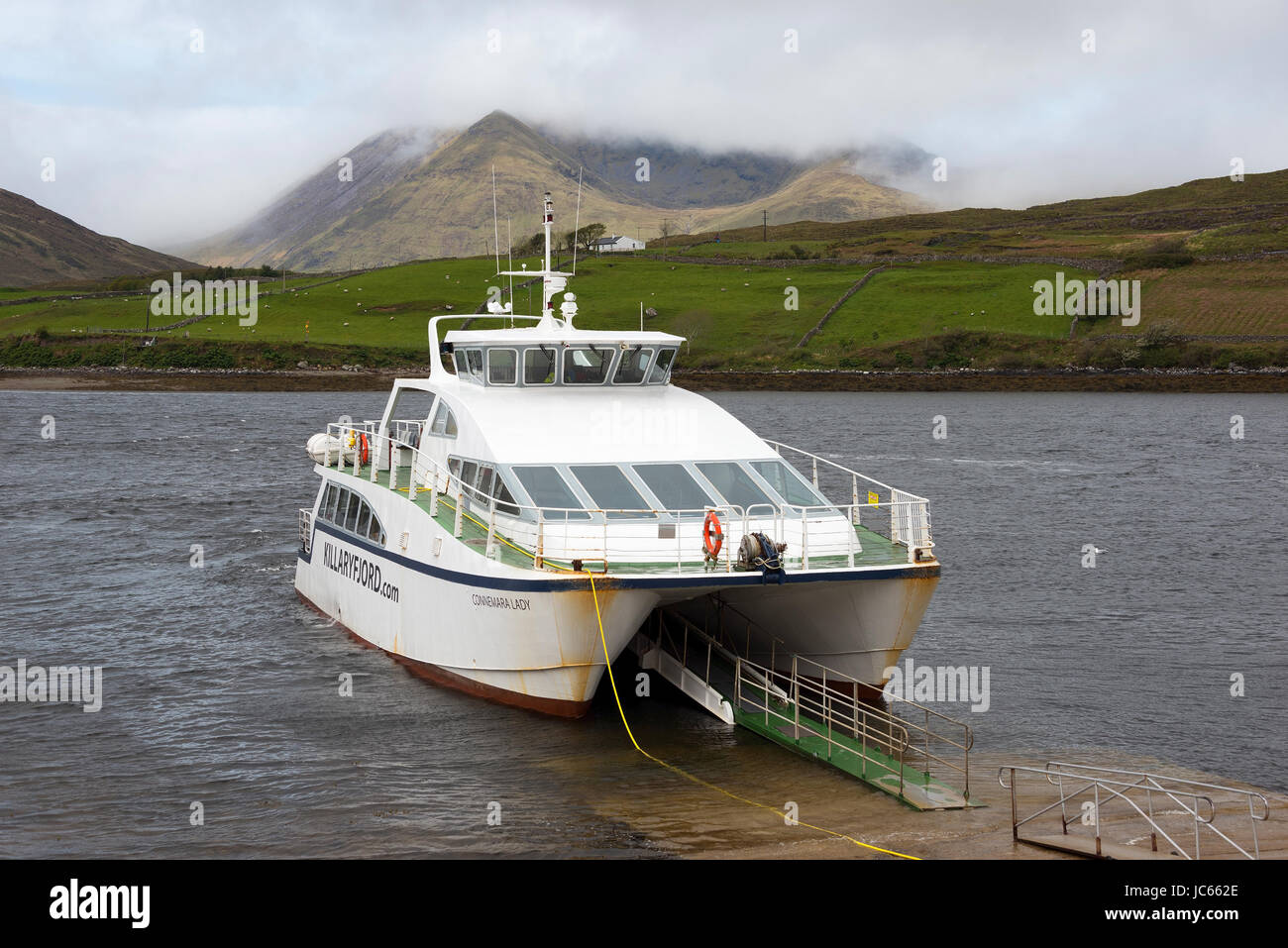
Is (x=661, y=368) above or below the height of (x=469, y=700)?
above

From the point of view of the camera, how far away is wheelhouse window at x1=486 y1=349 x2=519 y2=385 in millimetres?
19359

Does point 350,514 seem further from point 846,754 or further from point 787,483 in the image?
point 846,754

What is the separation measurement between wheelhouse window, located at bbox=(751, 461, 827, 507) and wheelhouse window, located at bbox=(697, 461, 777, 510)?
0.85 ft

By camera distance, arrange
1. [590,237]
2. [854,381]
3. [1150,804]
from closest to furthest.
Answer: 1. [1150,804]
2. [854,381]
3. [590,237]

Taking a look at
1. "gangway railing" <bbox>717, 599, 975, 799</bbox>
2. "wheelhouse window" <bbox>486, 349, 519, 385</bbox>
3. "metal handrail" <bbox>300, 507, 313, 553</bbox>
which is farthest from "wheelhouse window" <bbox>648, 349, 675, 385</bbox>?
"metal handrail" <bbox>300, 507, 313, 553</bbox>

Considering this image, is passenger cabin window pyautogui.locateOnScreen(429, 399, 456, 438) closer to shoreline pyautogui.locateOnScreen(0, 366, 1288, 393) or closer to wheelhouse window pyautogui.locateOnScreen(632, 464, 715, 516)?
wheelhouse window pyautogui.locateOnScreen(632, 464, 715, 516)

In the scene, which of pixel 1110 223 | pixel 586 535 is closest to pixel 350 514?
pixel 586 535

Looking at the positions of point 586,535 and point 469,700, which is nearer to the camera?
point 586,535

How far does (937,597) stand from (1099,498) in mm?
18409

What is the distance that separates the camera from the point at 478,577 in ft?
51.4

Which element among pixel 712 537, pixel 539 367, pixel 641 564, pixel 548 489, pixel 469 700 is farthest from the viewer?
pixel 539 367

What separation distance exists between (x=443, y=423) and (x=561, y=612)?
5.95 m

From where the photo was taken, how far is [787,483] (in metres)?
17.8

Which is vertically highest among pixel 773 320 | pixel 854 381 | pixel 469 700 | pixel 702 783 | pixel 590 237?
pixel 590 237
